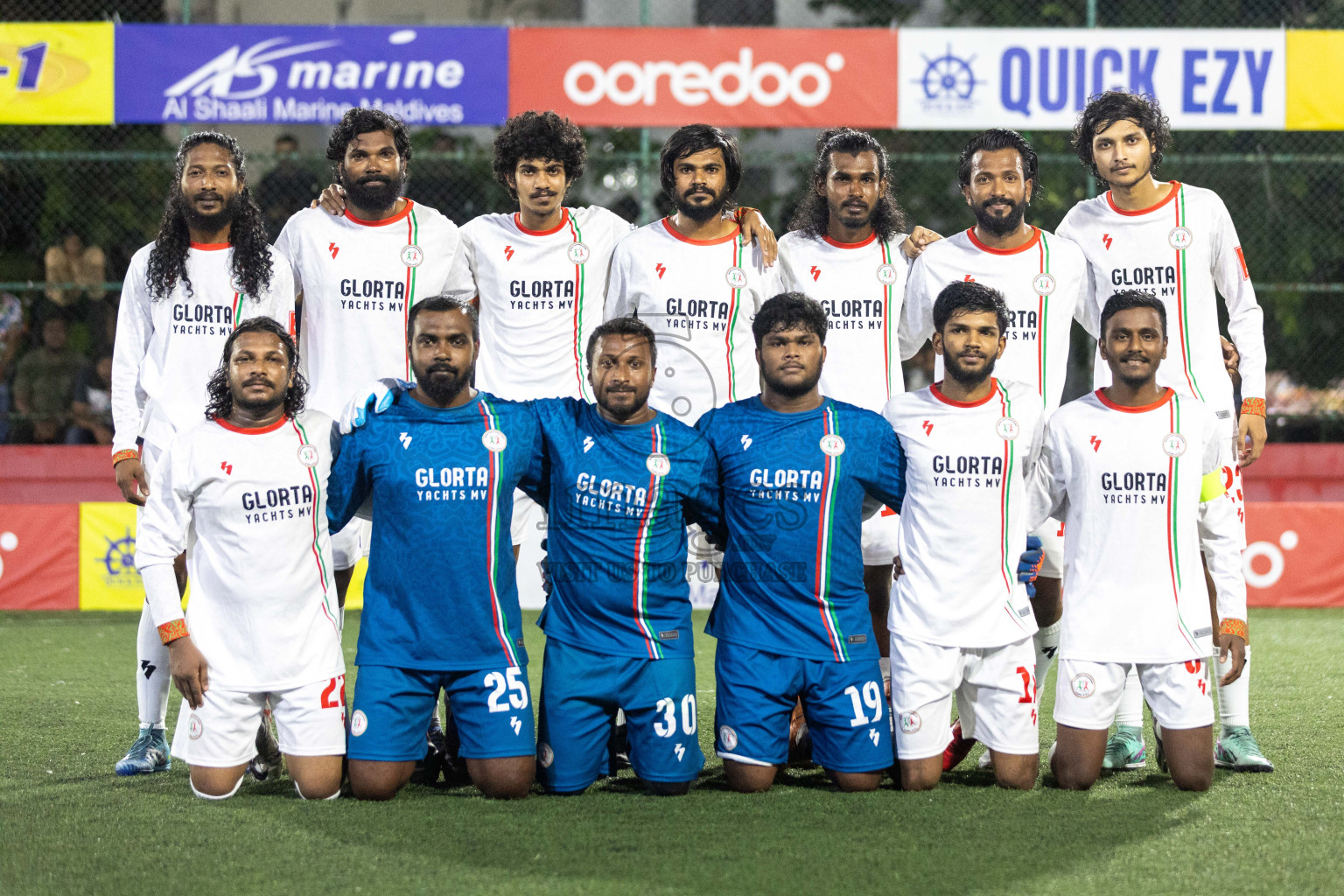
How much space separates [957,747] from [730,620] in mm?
970

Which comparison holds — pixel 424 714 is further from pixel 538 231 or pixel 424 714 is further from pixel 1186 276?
pixel 1186 276

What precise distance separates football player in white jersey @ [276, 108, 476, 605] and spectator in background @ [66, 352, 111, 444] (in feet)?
21.2

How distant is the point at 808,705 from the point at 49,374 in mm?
8665

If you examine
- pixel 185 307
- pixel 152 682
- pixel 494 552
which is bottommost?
pixel 152 682

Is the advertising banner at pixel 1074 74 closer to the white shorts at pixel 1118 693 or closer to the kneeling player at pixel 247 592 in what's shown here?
the white shorts at pixel 1118 693

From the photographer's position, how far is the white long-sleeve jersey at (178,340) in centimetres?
511

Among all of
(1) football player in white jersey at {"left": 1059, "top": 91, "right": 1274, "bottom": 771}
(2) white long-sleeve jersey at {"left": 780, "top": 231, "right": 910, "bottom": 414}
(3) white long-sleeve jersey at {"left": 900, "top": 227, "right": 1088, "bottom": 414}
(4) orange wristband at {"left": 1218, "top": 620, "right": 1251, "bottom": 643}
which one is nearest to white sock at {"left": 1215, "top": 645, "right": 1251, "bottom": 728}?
(1) football player in white jersey at {"left": 1059, "top": 91, "right": 1274, "bottom": 771}

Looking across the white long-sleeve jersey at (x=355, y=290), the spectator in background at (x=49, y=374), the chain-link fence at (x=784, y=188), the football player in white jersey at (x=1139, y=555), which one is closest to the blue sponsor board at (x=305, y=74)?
the chain-link fence at (x=784, y=188)

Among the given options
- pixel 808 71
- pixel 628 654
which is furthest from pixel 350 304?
pixel 808 71

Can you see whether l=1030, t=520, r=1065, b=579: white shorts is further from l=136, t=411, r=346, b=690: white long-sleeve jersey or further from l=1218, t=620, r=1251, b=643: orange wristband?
l=136, t=411, r=346, b=690: white long-sleeve jersey

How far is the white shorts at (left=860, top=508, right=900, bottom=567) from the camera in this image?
5.27 metres

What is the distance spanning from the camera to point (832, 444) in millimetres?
4645

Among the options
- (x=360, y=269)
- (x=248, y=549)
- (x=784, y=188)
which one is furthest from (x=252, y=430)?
(x=784, y=188)

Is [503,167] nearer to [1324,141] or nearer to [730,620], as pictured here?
[730,620]
